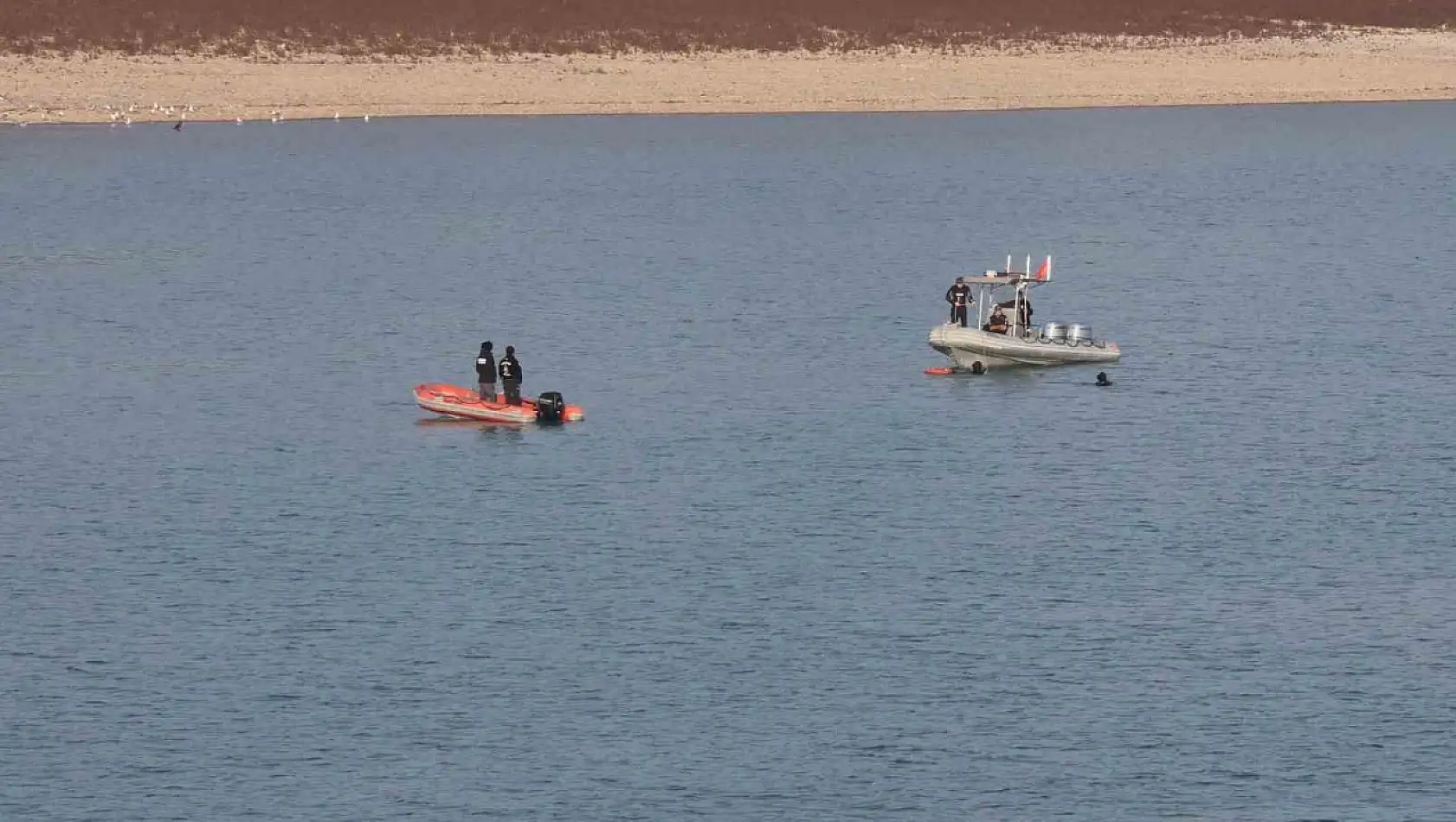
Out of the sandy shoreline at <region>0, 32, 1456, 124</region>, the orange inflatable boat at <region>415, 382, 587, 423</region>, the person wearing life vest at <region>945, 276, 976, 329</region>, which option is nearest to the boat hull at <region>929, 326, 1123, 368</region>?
the person wearing life vest at <region>945, 276, 976, 329</region>

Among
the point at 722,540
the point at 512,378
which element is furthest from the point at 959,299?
the point at 722,540

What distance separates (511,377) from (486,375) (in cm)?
67

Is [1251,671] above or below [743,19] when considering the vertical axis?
below

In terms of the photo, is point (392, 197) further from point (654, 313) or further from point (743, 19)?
point (654, 313)

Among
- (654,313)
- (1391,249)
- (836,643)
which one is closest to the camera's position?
(836,643)

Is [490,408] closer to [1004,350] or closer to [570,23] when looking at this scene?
[1004,350]

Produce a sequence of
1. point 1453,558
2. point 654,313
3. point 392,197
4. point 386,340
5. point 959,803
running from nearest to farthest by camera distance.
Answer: point 959,803 < point 1453,558 < point 386,340 < point 654,313 < point 392,197

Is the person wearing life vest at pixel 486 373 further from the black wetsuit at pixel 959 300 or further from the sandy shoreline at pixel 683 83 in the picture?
the sandy shoreline at pixel 683 83

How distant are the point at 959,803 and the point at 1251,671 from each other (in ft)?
28.6

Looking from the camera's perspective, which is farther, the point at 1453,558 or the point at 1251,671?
the point at 1453,558

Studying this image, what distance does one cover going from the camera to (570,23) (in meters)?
165

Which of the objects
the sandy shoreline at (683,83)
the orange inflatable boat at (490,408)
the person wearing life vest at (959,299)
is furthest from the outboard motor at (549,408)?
the sandy shoreline at (683,83)

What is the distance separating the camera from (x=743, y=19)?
546 feet

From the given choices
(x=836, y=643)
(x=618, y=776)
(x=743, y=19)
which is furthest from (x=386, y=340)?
(x=743, y=19)
